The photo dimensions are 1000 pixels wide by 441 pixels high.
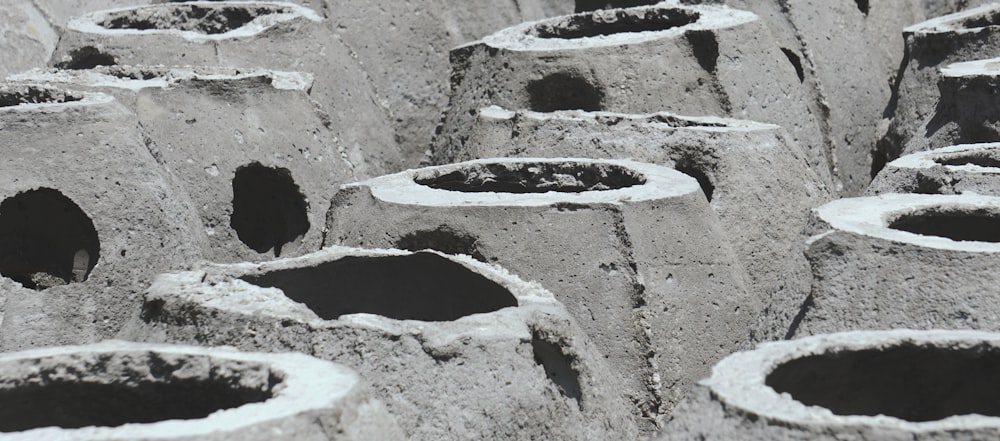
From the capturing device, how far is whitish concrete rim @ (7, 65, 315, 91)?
680 centimetres

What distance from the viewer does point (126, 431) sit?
2.79 meters

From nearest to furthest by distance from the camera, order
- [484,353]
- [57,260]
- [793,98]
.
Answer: [484,353] → [57,260] → [793,98]

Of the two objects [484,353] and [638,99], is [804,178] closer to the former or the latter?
[638,99]

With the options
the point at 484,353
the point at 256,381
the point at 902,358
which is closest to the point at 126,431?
the point at 256,381

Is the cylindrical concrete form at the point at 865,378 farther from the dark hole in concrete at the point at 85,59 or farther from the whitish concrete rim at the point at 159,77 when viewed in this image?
the dark hole in concrete at the point at 85,59

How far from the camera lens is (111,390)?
3318 millimetres

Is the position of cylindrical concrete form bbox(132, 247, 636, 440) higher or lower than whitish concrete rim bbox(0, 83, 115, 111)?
lower

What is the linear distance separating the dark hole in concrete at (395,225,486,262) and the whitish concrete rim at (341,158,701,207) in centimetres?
10

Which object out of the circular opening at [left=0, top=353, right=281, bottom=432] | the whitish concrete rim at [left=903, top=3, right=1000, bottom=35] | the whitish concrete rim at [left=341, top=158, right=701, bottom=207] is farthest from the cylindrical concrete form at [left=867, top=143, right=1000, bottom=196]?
the circular opening at [left=0, top=353, right=281, bottom=432]

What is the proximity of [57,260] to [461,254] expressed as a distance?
61.4 inches

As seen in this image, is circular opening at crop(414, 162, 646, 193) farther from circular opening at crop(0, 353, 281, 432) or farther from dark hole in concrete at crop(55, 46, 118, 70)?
circular opening at crop(0, 353, 281, 432)

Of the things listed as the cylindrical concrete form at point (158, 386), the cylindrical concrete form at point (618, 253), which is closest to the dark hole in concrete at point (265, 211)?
the cylindrical concrete form at point (618, 253)

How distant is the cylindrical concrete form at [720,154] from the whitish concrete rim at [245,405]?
3151 mm

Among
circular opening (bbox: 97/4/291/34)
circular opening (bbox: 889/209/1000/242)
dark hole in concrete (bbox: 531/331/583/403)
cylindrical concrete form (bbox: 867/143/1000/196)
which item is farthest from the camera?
circular opening (bbox: 97/4/291/34)
